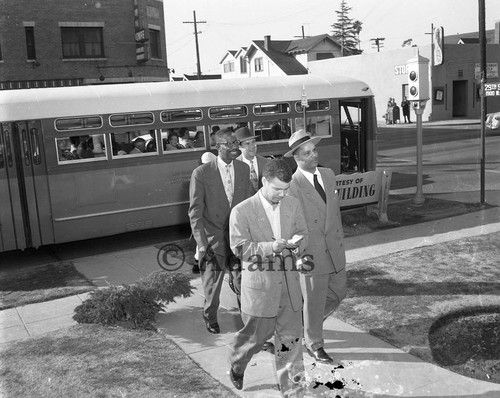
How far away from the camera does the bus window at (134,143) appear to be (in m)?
11.1

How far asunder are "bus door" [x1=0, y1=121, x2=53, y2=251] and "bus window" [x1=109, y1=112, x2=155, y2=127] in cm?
136

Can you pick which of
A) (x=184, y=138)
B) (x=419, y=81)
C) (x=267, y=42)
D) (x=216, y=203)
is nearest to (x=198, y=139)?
(x=184, y=138)

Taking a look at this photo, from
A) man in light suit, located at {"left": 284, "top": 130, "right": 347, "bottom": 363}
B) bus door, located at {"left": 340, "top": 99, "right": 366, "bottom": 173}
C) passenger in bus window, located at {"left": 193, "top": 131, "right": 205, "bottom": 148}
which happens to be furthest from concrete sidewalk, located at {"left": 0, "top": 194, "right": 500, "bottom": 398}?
bus door, located at {"left": 340, "top": 99, "right": 366, "bottom": 173}

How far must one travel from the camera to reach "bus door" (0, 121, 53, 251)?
10.2 meters

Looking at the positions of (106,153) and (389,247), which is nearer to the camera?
(389,247)

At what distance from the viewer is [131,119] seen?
11203 millimetres

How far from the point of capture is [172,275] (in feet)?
24.4

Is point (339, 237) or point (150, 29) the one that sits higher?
point (150, 29)

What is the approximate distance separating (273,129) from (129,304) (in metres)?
6.98

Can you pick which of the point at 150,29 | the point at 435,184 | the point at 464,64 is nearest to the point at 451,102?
the point at 464,64

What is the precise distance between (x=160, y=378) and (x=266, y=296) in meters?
1.49

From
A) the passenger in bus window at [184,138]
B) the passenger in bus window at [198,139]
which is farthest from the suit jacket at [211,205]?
the passenger in bus window at [198,139]

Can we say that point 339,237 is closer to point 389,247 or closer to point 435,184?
point 389,247

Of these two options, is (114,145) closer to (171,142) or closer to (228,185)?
(171,142)
